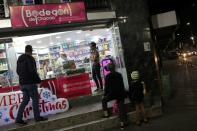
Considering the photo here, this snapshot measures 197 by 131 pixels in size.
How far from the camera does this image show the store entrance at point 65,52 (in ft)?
42.6

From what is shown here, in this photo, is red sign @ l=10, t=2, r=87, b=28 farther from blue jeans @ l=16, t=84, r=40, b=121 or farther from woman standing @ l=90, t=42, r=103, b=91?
blue jeans @ l=16, t=84, r=40, b=121

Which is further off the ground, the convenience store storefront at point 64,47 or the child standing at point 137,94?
the convenience store storefront at point 64,47

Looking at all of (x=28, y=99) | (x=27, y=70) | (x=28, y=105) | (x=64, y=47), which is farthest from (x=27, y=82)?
(x=64, y=47)

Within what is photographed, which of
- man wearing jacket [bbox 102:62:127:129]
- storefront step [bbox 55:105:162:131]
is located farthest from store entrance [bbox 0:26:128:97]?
man wearing jacket [bbox 102:62:127:129]

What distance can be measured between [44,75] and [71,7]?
2.87 metres

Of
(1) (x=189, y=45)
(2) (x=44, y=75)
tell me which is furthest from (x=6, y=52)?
(1) (x=189, y=45)

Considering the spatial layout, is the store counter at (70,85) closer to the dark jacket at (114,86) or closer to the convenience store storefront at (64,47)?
the convenience store storefront at (64,47)

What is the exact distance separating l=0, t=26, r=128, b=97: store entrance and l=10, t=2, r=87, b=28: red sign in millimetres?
1400

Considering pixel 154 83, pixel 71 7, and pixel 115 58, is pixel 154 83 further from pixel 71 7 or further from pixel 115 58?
pixel 71 7

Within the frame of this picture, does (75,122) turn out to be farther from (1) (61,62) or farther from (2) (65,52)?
(2) (65,52)

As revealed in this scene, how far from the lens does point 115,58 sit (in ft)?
43.5

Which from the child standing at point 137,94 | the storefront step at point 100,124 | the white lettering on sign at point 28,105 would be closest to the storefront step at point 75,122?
the storefront step at point 100,124

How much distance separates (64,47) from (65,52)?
22cm

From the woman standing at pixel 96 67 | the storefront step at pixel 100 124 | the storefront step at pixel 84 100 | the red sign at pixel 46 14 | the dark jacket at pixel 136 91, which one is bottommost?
the storefront step at pixel 100 124
